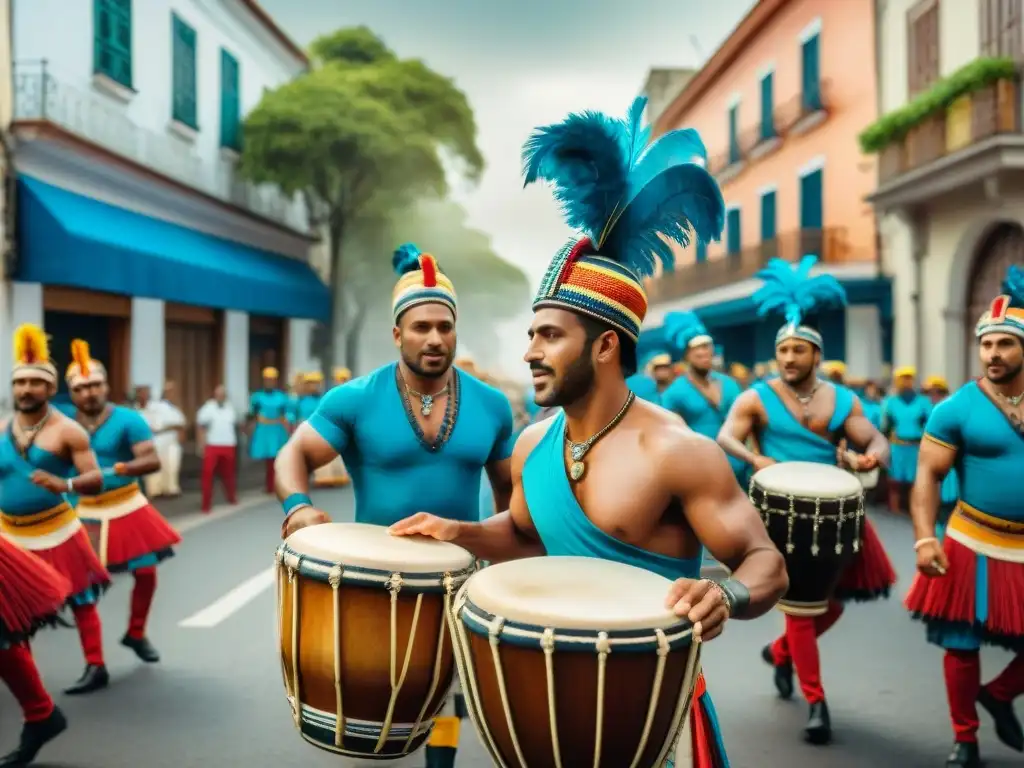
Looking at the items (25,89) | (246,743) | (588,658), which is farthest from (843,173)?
(588,658)

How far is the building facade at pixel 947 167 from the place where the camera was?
1362 centimetres

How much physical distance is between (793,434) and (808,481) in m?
0.64

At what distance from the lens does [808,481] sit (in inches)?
195

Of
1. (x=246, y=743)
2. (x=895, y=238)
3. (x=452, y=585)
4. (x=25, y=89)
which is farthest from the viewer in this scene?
(x=895, y=238)

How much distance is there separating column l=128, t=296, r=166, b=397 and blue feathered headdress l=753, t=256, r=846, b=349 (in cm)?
1210

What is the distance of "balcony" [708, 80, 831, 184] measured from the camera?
806 inches

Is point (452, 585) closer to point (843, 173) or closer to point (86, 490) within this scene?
point (86, 490)

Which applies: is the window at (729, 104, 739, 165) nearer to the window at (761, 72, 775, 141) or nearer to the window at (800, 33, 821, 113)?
the window at (761, 72, 775, 141)

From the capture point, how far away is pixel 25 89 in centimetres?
1291

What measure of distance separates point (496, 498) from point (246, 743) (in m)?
1.79

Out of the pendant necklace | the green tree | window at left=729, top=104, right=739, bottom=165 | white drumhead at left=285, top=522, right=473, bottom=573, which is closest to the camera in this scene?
the pendant necklace

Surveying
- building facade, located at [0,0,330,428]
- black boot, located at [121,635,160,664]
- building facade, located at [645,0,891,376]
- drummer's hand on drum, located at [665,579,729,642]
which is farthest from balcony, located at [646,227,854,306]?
drummer's hand on drum, located at [665,579,729,642]

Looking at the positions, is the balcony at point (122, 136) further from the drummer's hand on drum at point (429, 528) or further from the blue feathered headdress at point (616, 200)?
the blue feathered headdress at point (616, 200)

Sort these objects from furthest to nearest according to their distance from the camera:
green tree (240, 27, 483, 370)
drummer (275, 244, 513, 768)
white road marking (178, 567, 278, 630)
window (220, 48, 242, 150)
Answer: green tree (240, 27, 483, 370), window (220, 48, 242, 150), white road marking (178, 567, 278, 630), drummer (275, 244, 513, 768)
